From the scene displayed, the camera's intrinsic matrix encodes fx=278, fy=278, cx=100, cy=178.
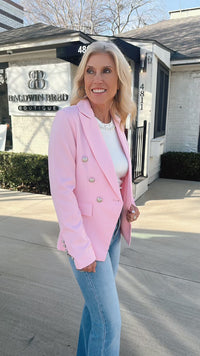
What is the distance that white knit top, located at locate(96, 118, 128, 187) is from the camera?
149cm

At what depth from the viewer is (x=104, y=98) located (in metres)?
1.49

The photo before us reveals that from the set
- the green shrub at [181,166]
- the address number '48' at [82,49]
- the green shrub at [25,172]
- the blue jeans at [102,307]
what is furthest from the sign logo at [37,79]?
the blue jeans at [102,307]

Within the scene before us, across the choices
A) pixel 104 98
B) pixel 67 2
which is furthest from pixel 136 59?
pixel 67 2

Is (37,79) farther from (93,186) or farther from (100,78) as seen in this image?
(93,186)

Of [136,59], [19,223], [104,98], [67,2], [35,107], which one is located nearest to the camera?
[104,98]

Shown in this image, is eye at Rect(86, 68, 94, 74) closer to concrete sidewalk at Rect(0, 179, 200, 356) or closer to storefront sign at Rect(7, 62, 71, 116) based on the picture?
concrete sidewalk at Rect(0, 179, 200, 356)

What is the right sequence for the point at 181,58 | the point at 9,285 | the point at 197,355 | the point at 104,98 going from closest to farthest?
1. the point at 104,98
2. the point at 197,355
3. the point at 9,285
4. the point at 181,58

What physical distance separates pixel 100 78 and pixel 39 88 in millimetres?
5784

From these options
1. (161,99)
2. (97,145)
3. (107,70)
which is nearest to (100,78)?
(107,70)

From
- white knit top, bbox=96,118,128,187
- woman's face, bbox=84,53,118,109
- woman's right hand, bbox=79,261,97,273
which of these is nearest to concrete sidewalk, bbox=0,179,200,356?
woman's right hand, bbox=79,261,97,273

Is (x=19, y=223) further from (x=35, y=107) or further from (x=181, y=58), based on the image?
(x=181, y=58)

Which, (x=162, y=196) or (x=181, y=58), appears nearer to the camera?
(x=162, y=196)

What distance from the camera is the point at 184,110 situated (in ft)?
27.1

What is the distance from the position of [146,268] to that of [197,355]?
1.15 m
